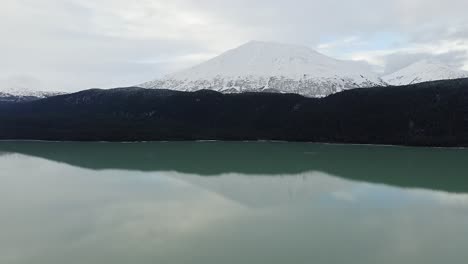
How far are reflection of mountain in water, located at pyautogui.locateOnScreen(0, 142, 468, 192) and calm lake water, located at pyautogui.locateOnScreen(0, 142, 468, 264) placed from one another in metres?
0.22

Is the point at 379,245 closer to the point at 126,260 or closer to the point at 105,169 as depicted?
the point at 126,260

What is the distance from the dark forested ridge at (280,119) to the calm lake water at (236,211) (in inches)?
780

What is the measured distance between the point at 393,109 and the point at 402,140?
10563mm

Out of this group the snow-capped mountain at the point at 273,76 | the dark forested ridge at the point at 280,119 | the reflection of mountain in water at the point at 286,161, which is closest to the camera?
the reflection of mountain in water at the point at 286,161

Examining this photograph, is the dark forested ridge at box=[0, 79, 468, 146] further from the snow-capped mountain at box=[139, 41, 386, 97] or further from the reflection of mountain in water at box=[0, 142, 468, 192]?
the snow-capped mountain at box=[139, 41, 386, 97]

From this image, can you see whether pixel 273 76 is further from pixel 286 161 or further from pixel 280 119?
pixel 286 161

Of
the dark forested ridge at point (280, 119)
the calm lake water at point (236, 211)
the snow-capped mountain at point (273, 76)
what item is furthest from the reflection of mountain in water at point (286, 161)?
the snow-capped mountain at point (273, 76)

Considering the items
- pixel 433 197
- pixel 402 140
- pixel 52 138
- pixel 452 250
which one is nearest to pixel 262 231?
pixel 452 250

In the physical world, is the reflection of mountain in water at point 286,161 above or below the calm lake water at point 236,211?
above

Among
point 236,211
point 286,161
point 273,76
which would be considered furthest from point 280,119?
point 273,76

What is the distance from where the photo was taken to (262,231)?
1798cm

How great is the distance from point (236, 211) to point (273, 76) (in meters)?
144

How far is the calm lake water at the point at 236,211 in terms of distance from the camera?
15.3 meters

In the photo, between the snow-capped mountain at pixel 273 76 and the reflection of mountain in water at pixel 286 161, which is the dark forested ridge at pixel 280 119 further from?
the snow-capped mountain at pixel 273 76
